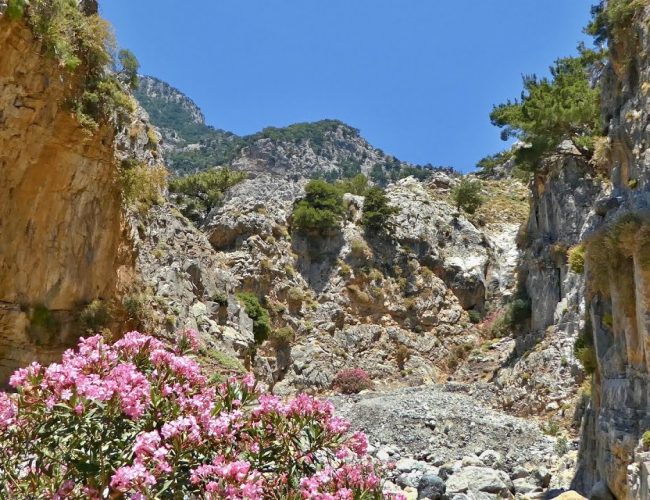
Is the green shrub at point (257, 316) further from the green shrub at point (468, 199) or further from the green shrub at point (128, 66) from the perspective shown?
the green shrub at point (468, 199)

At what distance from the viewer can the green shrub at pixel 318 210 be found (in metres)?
35.4

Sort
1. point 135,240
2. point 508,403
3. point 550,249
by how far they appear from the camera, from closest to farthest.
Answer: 1. point 135,240
2. point 508,403
3. point 550,249

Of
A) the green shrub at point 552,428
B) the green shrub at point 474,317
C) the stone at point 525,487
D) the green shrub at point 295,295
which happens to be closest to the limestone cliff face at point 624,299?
the stone at point 525,487

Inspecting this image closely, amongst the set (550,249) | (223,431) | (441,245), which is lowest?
(223,431)

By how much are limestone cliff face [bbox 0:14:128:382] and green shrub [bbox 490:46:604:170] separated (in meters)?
19.7

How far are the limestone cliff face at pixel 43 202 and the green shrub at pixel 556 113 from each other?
64.6 feet

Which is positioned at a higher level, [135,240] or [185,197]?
[185,197]

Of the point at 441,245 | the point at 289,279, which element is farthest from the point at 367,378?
the point at 441,245

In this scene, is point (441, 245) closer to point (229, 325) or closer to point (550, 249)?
point (550, 249)

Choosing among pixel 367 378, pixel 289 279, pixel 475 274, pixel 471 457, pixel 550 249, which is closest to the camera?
pixel 471 457

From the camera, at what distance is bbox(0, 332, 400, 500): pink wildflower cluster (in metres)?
4.12

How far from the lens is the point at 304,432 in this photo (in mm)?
4914

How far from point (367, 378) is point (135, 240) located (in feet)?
54.7

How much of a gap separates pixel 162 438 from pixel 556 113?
83.4 feet
